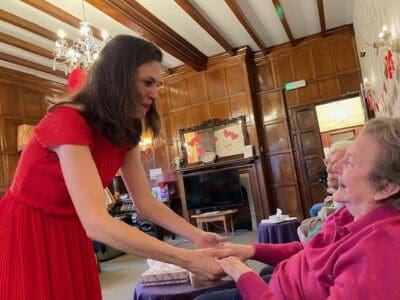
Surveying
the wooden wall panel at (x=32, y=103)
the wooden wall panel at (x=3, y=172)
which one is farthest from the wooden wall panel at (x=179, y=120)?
the wooden wall panel at (x=3, y=172)

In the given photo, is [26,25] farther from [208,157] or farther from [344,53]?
[344,53]

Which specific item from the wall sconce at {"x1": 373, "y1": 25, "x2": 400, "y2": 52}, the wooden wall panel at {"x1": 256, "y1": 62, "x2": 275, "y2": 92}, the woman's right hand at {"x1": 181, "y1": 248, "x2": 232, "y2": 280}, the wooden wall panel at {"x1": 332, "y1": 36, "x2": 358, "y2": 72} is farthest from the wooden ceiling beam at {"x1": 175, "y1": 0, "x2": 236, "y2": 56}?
the woman's right hand at {"x1": 181, "y1": 248, "x2": 232, "y2": 280}

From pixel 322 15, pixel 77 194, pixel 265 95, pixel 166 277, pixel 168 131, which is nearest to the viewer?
pixel 77 194

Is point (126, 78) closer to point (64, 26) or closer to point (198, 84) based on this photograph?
point (64, 26)

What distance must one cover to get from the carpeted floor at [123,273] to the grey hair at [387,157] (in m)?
2.73

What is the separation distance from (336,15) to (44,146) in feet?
20.2

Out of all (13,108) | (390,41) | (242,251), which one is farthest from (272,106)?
(242,251)

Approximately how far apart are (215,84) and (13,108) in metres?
3.78

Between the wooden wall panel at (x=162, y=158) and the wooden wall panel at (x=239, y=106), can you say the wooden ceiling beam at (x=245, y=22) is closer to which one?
the wooden wall panel at (x=239, y=106)

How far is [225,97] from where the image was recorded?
7.02m

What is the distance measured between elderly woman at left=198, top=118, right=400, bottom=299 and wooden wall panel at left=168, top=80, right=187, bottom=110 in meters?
6.34

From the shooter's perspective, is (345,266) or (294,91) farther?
(294,91)

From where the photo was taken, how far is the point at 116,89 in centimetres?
92

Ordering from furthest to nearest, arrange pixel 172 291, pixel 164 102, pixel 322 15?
1. pixel 164 102
2. pixel 322 15
3. pixel 172 291
